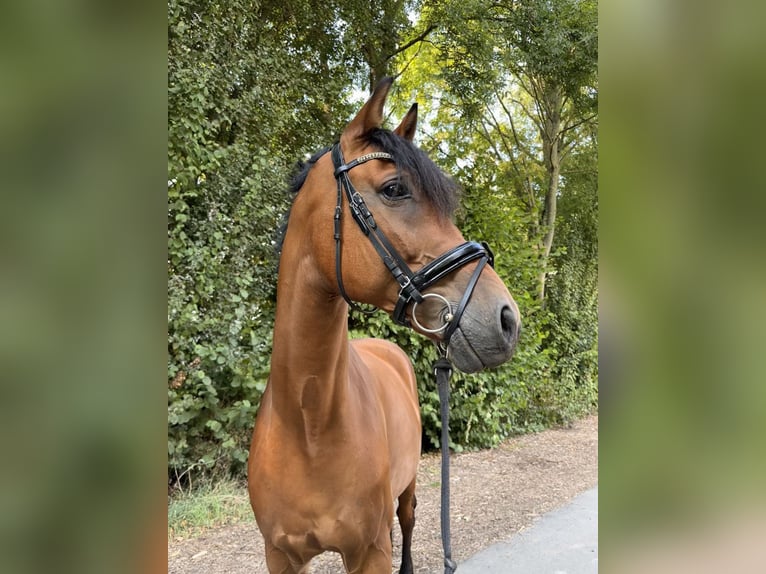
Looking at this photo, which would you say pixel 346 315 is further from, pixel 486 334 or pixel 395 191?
pixel 486 334

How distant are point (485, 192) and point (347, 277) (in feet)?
18.8

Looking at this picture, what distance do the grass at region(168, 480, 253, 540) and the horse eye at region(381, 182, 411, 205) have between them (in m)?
3.61

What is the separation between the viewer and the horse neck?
5.74 feet

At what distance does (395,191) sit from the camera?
161cm

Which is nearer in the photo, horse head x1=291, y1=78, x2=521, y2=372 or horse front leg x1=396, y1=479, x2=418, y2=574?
horse head x1=291, y1=78, x2=521, y2=372

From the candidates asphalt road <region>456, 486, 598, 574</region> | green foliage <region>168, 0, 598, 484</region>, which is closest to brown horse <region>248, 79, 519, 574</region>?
green foliage <region>168, 0, 598, 484</region>

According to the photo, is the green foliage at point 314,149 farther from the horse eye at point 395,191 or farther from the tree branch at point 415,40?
the horse eye at point 395,191

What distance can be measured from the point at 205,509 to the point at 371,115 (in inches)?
149

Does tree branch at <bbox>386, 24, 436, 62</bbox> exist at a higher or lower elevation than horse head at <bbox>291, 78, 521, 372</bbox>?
higher

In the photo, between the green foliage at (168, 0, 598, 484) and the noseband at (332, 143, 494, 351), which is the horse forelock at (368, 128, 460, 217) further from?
the green foliage at (168, 0, 598, 484)
